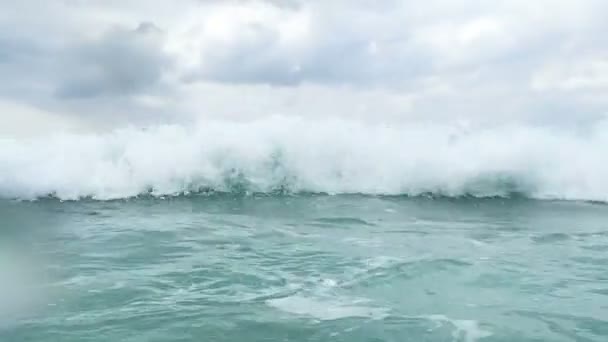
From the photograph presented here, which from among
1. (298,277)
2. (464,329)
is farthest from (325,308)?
(464,329)

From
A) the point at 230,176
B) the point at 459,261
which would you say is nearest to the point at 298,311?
the point at 459,261

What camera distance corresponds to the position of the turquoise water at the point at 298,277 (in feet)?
28.6

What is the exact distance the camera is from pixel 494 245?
15805mm

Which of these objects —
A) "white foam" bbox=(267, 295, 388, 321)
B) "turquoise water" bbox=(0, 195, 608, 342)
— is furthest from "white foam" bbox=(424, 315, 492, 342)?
"white foam" bbox=(267, 295, 388, 321)

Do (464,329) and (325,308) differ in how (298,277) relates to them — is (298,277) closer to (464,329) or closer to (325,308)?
(325,308)

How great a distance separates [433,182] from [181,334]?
22.4 m

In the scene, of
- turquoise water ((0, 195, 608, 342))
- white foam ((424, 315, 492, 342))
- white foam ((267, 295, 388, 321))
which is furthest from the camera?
white foam ((267, 295, 388, 321))

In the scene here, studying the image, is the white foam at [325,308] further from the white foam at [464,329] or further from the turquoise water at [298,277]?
the white foam at [464,329]

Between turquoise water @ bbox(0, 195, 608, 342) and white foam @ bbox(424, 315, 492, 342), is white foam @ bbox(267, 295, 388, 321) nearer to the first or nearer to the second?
turquoise water @ bbox(0, 195, 608, 342)

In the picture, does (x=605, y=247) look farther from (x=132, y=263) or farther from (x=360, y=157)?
(x=360, y=157)

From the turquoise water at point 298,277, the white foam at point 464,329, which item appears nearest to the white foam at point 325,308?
the turquoise water at point 298,277

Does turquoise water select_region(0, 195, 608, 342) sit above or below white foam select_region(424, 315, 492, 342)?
above

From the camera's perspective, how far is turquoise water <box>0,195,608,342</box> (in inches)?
343

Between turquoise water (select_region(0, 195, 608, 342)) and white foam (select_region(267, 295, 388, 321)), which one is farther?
white foam (select_region(267, 295, 388, 321))
